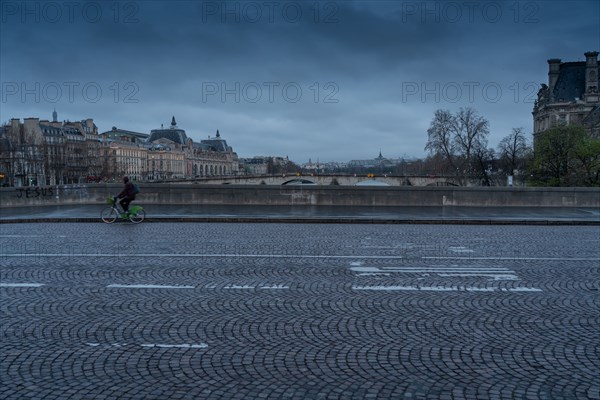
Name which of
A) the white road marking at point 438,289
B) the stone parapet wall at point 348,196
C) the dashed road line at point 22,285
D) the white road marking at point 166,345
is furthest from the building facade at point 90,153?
the white road marking at point 166,345

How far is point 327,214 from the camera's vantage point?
79.4ft

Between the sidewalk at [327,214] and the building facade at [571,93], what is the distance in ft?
231

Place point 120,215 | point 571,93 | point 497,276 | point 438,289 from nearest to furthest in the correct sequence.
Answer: point 438,289
point 497,276
point 120,215
point 571,93

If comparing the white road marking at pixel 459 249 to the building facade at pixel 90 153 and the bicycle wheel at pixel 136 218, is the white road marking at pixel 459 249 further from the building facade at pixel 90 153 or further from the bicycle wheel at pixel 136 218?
the building facade at pixel 90 153

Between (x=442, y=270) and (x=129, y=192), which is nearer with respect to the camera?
(x=442, y=270)

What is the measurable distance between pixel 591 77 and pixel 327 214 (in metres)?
85.7

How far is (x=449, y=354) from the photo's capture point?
614 cm

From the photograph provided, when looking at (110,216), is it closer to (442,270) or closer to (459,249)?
(459,249)

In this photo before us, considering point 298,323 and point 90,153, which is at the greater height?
point 90,153

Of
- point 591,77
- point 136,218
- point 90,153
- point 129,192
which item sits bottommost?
point 136,218

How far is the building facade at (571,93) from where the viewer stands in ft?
295

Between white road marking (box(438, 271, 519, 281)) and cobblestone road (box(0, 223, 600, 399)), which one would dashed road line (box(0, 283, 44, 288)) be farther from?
white road marking (box(438, 271, 519, 281))

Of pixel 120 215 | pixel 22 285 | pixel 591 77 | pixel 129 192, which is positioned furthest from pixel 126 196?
pixel 591 77

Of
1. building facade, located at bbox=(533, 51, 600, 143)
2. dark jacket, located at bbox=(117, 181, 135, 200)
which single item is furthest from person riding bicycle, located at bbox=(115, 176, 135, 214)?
building facade, located at bbox=(533, 51, 600, 143)
